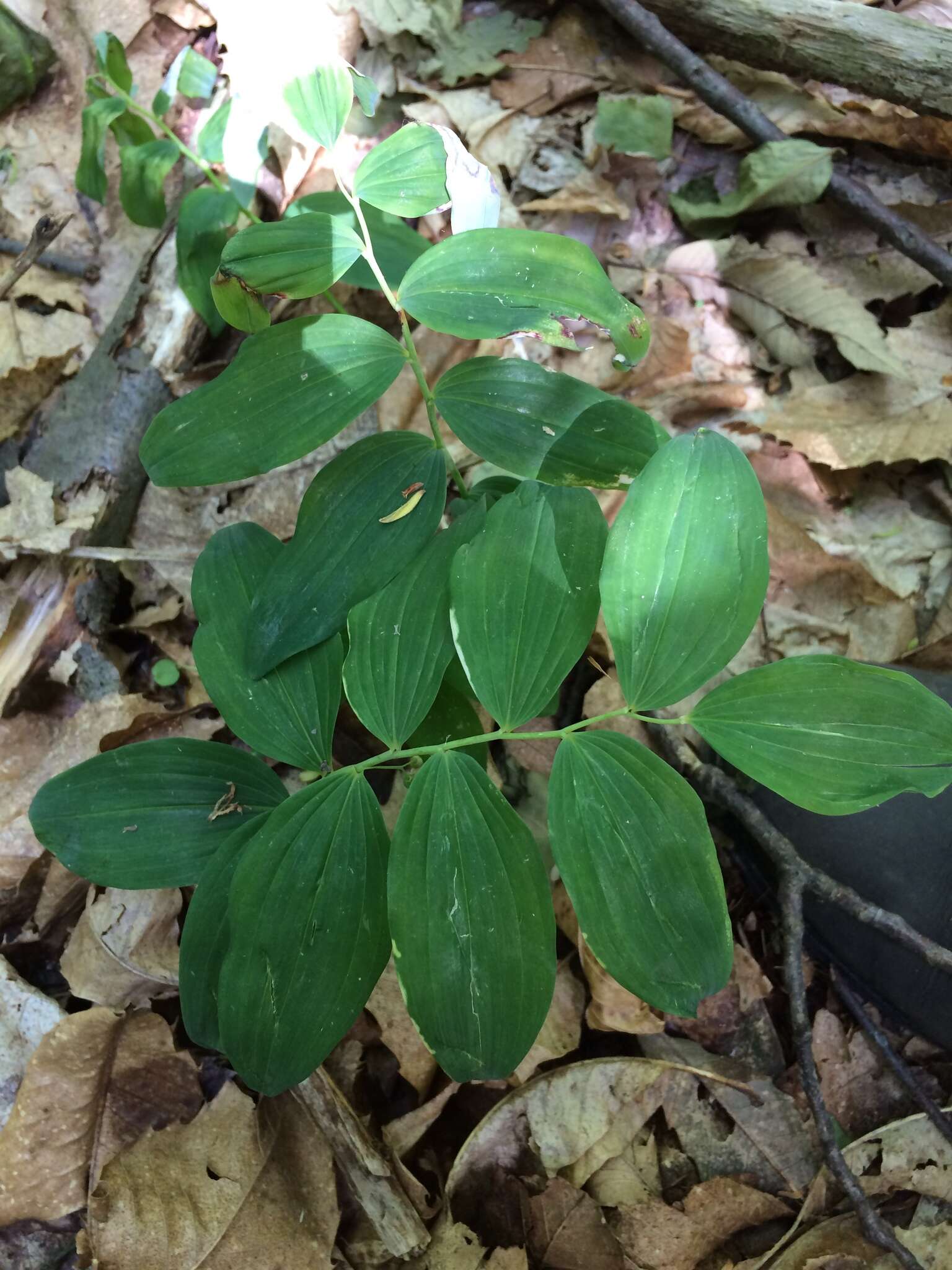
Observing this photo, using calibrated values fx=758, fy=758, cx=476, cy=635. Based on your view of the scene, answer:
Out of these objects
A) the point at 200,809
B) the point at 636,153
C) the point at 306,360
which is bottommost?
the point at 200,809

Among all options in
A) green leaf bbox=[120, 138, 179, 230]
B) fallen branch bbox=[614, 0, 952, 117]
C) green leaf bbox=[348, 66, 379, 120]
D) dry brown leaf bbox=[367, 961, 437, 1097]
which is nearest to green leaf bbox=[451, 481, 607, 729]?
dry brown leaf bbox=[367, 961, 437, 1097]

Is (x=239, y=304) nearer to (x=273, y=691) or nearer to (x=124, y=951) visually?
(x=273, y=691)

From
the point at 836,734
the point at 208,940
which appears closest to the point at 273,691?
the point at 208,940

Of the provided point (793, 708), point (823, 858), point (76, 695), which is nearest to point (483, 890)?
point (793, 708)

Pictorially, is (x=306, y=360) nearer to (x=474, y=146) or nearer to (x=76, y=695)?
(x=76, y=695)

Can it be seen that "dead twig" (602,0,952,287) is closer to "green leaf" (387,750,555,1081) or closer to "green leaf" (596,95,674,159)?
"green leaf" (596,95,674,159)

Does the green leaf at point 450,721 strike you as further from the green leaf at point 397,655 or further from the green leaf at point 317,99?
the green leaf at point 317,99
